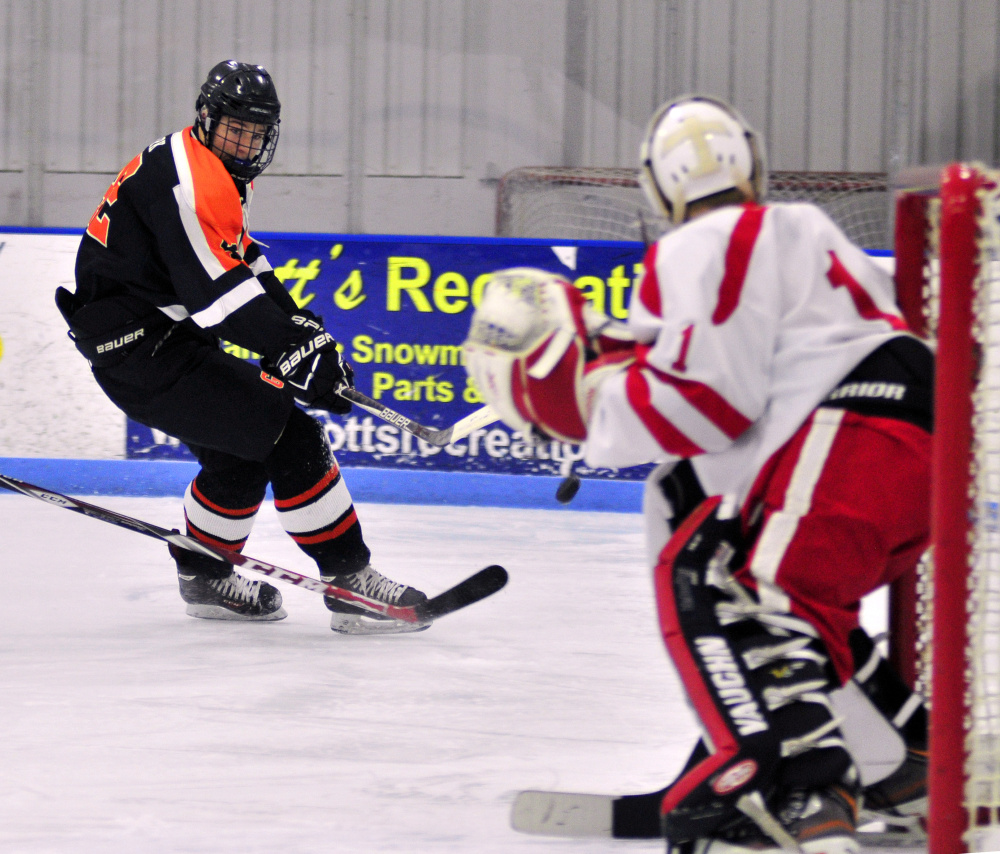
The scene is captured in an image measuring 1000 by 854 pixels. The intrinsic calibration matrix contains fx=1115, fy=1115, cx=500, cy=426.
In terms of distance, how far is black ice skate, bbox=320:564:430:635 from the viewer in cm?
227

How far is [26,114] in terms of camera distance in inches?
222

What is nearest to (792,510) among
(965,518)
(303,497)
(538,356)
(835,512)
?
(835,512)

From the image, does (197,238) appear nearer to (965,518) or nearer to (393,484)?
(965,518)

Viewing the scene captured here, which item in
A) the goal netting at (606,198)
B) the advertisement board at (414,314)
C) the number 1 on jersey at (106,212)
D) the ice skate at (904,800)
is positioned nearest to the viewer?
the ice skate at (904,800)

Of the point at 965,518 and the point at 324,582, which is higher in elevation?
the point at 965,518

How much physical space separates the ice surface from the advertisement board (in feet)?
3.56

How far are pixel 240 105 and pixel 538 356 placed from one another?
4.30 ft

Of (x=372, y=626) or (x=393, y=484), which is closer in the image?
(x=372, y=626)

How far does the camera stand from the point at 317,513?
7.32 ft

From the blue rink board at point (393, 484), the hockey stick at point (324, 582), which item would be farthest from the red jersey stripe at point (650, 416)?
the blue rink board at point (393, 484)

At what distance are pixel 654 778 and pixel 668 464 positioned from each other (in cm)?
50

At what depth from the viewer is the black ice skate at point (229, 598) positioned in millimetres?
2344

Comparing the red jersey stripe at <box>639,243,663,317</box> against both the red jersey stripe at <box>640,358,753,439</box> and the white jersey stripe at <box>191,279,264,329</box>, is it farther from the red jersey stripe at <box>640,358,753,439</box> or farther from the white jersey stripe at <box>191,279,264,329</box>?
the white jersey stripe at <box>191,279,264,329</box>

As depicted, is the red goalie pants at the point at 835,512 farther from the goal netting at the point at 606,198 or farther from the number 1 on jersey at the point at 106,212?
the goal netting at the point at 606,198
